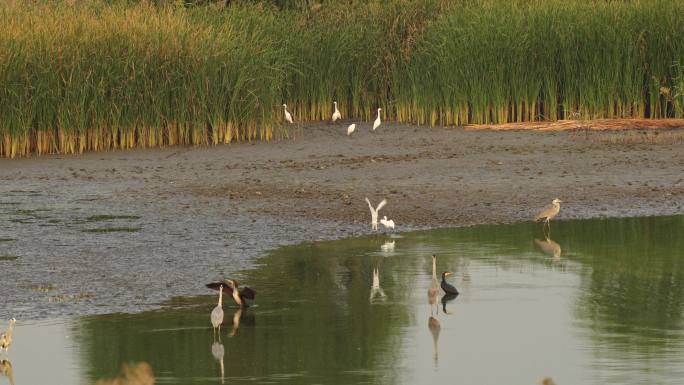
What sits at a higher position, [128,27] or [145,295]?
[128,27]

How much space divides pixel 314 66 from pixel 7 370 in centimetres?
1603

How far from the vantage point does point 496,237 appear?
43.8 ft

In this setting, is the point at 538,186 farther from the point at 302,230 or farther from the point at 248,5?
the point at 248,5

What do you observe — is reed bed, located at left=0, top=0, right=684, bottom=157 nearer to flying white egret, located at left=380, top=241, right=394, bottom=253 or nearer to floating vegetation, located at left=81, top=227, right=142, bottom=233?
floating vegetation, located at left=81, top=227, right=142, bottom=233

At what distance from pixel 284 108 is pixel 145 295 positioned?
1336 centimetres

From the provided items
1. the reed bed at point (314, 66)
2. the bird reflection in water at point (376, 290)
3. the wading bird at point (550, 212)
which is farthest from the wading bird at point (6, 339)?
the reed bed at point (314, 66)

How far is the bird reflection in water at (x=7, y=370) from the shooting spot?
27.2ft

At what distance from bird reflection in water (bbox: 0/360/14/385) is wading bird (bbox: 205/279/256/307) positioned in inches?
68.5

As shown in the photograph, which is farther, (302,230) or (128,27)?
(128,27)

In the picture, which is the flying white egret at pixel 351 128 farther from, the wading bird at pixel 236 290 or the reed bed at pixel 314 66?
the wading bird at pixel 236 290

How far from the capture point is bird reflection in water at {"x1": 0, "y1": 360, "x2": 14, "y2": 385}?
326 inches

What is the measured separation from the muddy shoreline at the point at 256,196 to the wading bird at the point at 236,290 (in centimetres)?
48

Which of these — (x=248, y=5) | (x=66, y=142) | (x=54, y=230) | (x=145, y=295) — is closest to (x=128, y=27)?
(x=66, y=142)

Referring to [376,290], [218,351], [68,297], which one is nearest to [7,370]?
[218,351]
